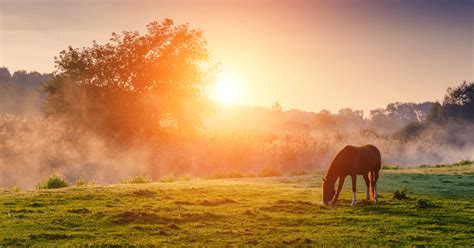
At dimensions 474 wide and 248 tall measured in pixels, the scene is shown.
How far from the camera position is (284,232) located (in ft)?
47.3

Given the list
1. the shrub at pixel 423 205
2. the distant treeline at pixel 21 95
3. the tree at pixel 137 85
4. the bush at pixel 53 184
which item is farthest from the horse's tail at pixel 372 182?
the distant treeline at pixel 21 95

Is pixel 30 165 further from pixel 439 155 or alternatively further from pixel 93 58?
pixel 439 155

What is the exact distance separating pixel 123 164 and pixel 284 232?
97.5 feet

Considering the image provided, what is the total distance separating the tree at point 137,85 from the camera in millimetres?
49781

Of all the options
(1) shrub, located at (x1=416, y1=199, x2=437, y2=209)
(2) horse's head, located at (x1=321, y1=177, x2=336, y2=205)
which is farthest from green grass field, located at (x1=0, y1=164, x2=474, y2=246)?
(2) horse's head, located at (x1=321, y1=177, x2=336, y2=205)

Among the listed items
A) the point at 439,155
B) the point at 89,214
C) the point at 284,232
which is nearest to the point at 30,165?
the point at 89,214

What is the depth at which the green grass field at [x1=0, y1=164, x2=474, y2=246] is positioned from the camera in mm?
13461

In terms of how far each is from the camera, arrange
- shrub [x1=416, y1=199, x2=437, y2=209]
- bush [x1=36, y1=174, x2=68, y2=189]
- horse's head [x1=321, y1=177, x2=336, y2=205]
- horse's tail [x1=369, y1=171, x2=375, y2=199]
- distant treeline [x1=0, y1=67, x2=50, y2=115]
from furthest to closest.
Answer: distant treeline [x1=0, y1=67, x2=50, y2=115], bush [x1=36, y1=174, x2=68, y2=189], horse's tail [x1=369, y1=171, x2=375, y2=199], horse's head [x1=321, y1=177, x2=336, y2=205], shrub [x1=416, y1=199, x2=437, y2=209]

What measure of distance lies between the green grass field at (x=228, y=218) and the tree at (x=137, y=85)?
27.0 metres

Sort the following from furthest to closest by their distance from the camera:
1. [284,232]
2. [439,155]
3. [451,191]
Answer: [439,155]
[451,191]
[284,232]

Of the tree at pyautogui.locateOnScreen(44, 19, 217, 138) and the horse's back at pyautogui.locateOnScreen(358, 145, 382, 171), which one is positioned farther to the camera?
the tree at pyautogui.locateOnScreen(44, 19, 217, 138)

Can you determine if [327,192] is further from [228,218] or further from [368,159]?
[228,218]

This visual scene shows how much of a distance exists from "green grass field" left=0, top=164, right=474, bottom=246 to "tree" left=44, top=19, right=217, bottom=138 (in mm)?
26960

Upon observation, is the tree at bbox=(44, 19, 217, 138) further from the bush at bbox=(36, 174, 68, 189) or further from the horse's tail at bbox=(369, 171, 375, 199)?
the horse's tail at bbox=(369, 171, 375, 199)
